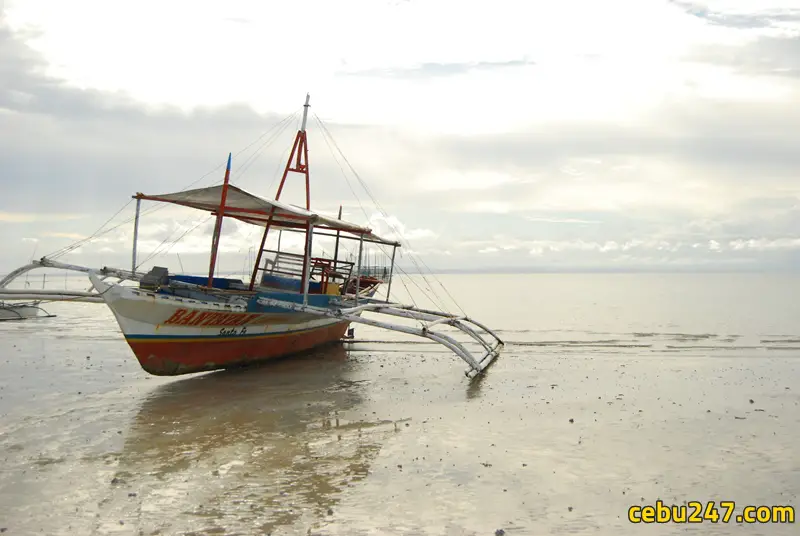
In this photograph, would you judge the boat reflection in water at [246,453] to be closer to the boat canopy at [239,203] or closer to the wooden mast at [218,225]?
the wooden mast at [218,225]

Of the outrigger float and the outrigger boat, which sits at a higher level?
the outrigger float

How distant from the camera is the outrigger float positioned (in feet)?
49.2

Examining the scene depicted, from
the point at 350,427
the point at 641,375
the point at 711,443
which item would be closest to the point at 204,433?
the point at 350,427

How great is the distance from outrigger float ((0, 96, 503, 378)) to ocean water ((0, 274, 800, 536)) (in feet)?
2.75

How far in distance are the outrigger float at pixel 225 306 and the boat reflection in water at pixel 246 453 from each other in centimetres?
127

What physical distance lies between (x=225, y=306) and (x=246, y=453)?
263 inches

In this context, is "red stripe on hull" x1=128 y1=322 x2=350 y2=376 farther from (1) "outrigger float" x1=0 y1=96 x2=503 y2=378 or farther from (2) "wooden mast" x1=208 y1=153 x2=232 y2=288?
(2) "wooden mast" x1=208 y1=153 x2=232 y2=288

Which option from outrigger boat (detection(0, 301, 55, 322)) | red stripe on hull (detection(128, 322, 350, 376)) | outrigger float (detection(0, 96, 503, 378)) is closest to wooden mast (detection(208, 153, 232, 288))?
outrigger float (detection(0, 96, 503, 378))

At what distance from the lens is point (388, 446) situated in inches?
424

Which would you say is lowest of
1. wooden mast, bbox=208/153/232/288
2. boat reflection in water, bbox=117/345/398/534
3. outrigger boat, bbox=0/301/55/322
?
outrigger boat, bbox=0/301/55/322

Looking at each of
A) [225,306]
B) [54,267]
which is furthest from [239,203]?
[54,267]

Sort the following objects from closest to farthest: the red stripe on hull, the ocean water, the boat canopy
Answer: the ocean water → the red stripe on hull → the boat canopy

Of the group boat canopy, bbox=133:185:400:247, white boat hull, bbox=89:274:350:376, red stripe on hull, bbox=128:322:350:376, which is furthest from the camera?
boat canopy, bbox=133:185:400:247

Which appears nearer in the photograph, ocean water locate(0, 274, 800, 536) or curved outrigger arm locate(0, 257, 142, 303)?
ocean water locate(0, 274, 800, 536)
